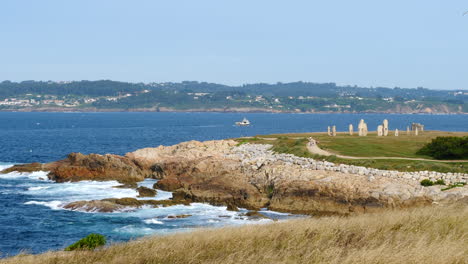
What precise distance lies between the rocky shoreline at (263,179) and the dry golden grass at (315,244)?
1493 cm

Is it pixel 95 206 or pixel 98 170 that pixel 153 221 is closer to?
pixel 95 206

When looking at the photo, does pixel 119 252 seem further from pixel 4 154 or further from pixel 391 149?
pixel 4 154

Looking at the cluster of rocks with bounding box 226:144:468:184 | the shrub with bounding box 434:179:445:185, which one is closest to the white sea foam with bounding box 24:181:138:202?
the cluster of rocks with bounding box 226:144:468:184

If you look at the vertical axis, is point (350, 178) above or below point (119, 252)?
below

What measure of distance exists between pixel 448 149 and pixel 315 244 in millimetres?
32856

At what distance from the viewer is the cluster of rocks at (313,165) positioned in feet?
112

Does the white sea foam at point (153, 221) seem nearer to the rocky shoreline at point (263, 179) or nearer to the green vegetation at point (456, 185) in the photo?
the rocky shoreline at point (263, 179)

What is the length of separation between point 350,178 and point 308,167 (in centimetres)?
544

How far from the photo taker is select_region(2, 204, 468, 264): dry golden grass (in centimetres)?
995

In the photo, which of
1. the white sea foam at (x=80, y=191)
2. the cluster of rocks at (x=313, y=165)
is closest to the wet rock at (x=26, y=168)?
the white sea foam at (x=80, y=191)

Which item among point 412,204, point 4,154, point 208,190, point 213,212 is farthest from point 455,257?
point 4,154

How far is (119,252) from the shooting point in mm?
11812

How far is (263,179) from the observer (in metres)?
38.8

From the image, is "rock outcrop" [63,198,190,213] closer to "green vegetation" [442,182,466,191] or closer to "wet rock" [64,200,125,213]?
"wet rock" [64,200,125,213]
